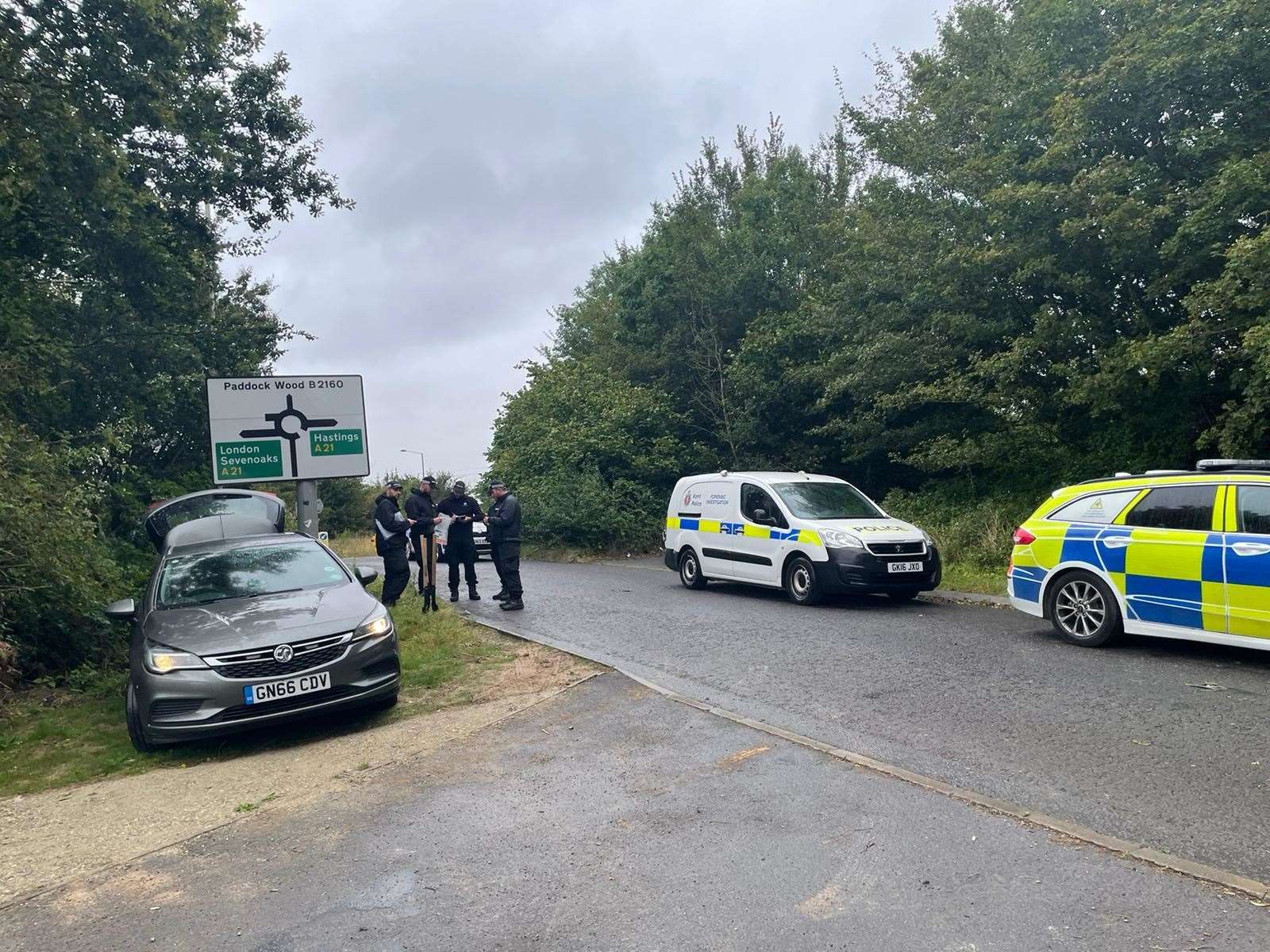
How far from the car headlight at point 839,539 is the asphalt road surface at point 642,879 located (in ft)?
21.1

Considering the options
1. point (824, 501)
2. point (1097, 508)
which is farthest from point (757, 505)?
point (1097, 508)

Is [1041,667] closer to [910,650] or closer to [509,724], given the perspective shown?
[910,650]

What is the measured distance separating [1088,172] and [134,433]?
15.9 metres

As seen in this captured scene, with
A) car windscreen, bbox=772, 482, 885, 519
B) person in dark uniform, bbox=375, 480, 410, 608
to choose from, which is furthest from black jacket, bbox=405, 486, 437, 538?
car windscreen, bbox=772, 482, 885, 519

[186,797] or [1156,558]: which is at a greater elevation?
[1156,558]

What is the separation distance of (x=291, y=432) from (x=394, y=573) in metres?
2.22

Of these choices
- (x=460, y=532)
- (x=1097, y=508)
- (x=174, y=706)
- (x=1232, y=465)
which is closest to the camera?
(x=174, y=706)

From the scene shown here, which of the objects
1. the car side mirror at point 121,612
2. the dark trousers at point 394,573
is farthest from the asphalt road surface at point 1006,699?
the car side mirror at point 121,612

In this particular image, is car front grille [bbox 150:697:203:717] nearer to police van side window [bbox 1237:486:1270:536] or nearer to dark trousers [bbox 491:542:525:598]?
dark trousers [bbox 491:542:525:598]

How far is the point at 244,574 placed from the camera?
7871mm

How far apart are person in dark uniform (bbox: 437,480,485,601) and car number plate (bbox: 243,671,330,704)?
249 inches

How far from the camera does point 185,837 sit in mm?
4863

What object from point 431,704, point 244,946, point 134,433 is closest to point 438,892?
point 244,946

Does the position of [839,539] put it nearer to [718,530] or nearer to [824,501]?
[824,501]
